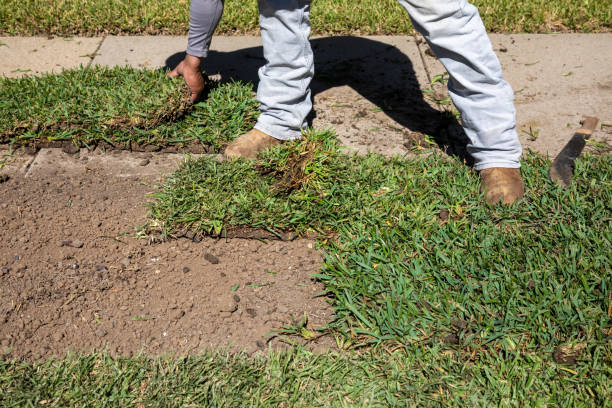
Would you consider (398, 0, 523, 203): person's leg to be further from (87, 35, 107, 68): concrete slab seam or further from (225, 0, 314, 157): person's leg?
(87, 35, 107, 68): concrete slab seam

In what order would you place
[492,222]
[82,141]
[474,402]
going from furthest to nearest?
[82,141], [492,222], [474,402]

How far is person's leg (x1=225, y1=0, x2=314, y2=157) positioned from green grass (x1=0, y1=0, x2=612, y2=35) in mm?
1487

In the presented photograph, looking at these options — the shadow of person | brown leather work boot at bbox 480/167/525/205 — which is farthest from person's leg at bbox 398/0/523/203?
Answer: the shadow of person

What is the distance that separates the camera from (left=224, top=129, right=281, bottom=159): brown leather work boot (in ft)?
9.42

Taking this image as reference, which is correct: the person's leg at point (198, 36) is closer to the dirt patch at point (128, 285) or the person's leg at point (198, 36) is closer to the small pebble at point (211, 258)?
the dirt patch at point (128, 285)

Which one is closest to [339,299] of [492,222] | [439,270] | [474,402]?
[439,270]

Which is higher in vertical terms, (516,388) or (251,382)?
(516,388)

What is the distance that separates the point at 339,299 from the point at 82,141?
1.79 metres

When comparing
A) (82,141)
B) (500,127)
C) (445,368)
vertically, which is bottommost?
(82,141)

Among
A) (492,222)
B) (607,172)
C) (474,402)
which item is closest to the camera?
(474,402)

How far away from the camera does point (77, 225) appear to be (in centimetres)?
249

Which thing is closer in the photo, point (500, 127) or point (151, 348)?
point (151, 348)

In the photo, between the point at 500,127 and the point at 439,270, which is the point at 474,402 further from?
the point at 500,127

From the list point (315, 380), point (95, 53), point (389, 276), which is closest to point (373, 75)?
point (389, 276)
